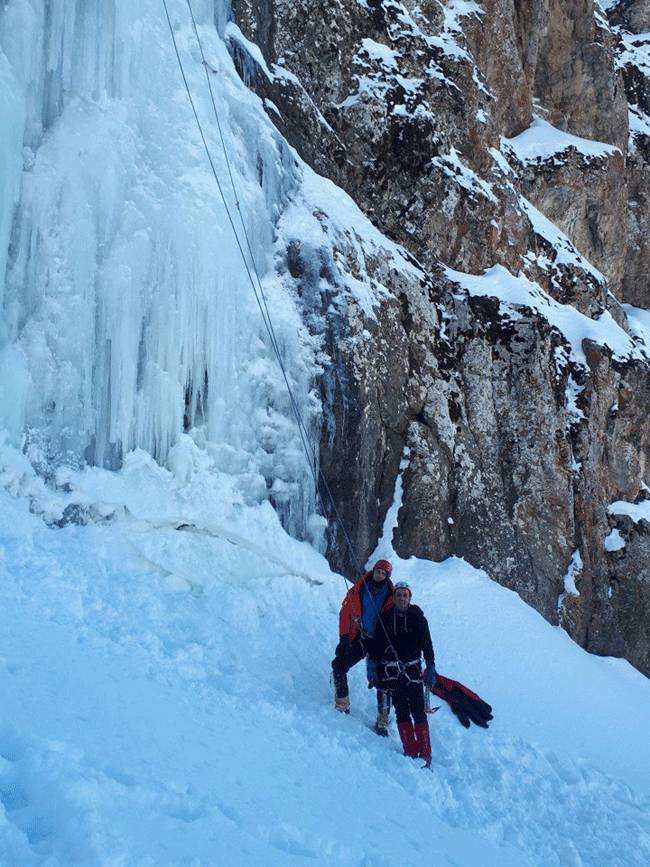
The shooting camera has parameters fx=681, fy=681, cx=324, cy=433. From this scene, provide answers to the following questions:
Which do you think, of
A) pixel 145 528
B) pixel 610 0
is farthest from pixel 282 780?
pixel 610 0

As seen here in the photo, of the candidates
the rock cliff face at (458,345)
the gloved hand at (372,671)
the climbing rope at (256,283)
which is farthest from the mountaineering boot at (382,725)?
the rock cliff face at (458,345)

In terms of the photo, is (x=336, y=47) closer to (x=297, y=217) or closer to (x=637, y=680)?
(x=297, y=217)

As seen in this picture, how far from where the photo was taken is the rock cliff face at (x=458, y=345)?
30.4 feet

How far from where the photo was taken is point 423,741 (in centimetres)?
440

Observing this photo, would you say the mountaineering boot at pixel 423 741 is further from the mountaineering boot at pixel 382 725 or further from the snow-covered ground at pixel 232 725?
the mountaineering boot at pixel 382 725

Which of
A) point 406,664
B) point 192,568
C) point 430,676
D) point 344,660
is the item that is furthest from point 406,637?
point 192,568

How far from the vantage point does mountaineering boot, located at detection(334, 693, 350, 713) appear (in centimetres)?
475

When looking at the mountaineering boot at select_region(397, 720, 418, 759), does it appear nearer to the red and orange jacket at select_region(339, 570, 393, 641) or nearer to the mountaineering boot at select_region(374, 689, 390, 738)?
the mountaineering boot at select_region(374, 689, 390, 738)

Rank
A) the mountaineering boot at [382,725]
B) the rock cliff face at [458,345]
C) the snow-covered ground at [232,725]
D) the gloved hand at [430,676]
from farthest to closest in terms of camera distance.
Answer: the rock cliff face at [458,345]
the mountaineering boot at [382,725]
the gloved hand at [430,676]
the snow-covered ground at [232,725]

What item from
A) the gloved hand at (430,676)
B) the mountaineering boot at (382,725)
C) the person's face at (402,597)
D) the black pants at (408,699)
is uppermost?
the person's face at (402,597)

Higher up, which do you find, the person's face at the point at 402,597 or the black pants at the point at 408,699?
the person's face at the point at 402,597

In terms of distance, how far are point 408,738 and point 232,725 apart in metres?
1.28

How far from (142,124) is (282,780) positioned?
6.45 metres

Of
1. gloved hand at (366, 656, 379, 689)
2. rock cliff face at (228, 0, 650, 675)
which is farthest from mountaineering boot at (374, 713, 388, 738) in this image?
rock cliff face at (228, 0, 650, 675)
